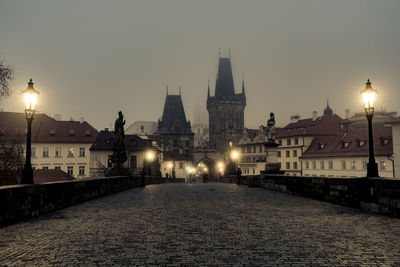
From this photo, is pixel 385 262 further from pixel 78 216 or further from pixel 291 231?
pixel 78 216

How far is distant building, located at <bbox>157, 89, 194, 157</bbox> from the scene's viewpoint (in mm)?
116994

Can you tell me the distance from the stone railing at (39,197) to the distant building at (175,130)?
98.3 meters

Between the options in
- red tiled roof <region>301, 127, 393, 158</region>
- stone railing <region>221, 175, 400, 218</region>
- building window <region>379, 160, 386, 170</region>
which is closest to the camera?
stone railing <region>221, 175, 400, 218</region>

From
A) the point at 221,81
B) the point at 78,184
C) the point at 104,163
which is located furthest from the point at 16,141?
the point at 221,81

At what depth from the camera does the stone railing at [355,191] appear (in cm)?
964

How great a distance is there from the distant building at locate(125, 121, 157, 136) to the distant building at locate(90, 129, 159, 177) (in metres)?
57.6

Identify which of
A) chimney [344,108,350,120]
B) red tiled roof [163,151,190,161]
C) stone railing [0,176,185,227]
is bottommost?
stone railing [0,176,185,227]

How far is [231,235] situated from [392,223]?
4181 mm

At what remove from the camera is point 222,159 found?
107 metres

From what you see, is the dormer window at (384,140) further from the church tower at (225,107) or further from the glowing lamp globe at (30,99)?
the church tower at (225,107)

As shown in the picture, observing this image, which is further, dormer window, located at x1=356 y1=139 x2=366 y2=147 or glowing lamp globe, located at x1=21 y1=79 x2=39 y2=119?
dormer window, located at x1=356 y1=139 x2=366 y2=147

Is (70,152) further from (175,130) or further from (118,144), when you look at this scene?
(175,130)

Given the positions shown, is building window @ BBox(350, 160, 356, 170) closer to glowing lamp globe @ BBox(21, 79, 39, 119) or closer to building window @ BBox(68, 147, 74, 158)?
building window @ BBox(68, 147, 74, 158)

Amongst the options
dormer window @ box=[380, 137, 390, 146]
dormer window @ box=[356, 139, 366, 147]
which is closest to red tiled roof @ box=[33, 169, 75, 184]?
dormer window @ box=[356, 139, 366, 147]
